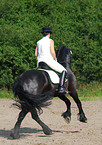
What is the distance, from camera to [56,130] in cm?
768

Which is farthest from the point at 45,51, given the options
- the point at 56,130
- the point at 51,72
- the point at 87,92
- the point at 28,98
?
the point at 87,92

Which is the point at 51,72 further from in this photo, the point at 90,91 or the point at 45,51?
the point at 90,91

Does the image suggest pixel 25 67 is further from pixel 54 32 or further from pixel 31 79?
pixel 31 79

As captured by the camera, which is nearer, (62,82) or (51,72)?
(51,72)

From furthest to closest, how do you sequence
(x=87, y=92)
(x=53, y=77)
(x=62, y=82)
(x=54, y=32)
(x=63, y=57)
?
1. (x=54, y=32)
2. (x=87, y=92)
3. (x=63, y=57)
4. (x=62, y=82)
5. (x=53, y=77)

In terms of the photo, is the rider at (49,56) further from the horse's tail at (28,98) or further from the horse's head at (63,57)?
the horse's tail at (28,98)

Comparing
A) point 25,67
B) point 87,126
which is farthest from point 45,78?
point 25,67

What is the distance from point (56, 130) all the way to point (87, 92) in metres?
7.01

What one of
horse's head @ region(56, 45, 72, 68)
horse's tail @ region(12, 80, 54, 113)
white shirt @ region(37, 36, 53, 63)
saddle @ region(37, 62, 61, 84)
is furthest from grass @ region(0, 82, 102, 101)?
horse's tail @ region(12, 80, 54, 113)

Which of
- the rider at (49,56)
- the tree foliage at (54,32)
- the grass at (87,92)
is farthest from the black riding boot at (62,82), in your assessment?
the tree foliage at (54,32)

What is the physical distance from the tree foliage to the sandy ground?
12.6 ft

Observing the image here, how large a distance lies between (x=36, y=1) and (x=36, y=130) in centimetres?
1092

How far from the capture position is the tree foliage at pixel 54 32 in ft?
47.5

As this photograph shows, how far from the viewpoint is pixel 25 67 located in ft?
46.6
